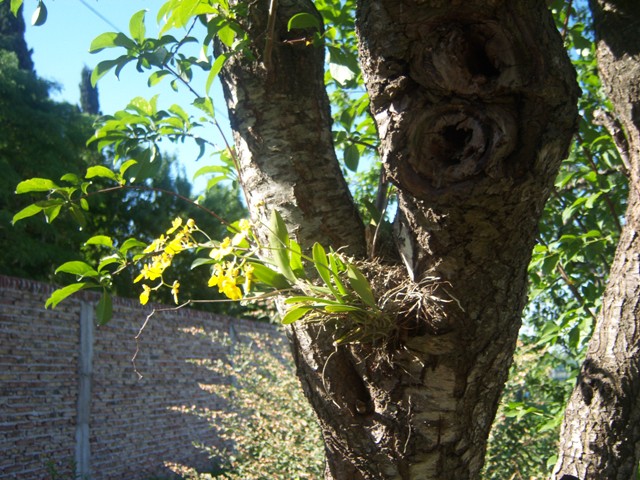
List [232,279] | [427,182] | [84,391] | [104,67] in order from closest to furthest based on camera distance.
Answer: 1. [427,182]
2. [232,279]
3. [104,67]
4. [84,391]

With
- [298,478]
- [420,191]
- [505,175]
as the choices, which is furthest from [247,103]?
[298,478]

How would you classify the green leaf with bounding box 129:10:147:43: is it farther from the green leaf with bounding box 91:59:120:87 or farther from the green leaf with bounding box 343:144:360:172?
the green leaf with bounding box 343:144:360:172

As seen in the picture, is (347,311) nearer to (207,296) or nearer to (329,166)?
(329,166)

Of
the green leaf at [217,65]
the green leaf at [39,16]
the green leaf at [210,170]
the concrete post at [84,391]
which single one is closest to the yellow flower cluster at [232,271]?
the green leaf at [217,65]

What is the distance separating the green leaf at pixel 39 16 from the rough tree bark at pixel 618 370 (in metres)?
1.54

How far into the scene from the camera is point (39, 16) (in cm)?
152

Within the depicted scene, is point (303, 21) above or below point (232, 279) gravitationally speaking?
above

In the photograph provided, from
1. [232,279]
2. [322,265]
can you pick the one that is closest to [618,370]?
[322,265]

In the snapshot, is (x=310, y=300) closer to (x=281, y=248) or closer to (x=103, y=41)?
(x=281, y=248)

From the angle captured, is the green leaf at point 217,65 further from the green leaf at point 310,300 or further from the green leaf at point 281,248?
the green leaf at point 310,300

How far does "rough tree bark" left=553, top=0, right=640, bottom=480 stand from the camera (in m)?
1.53

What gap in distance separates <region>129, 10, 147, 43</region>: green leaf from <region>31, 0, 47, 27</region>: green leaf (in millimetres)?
236

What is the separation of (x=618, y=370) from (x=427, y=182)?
0.86 metres

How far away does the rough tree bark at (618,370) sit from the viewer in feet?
5.00
